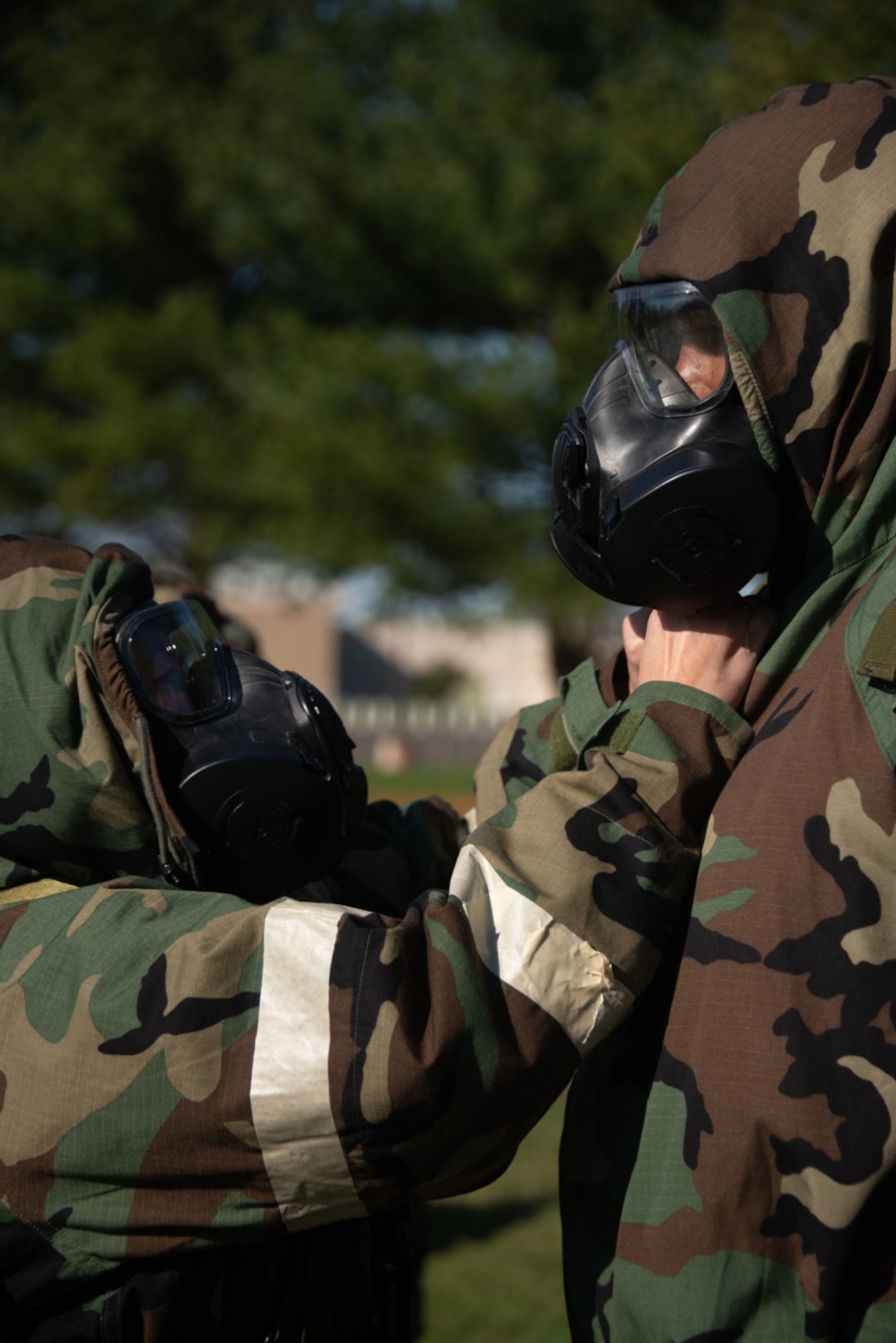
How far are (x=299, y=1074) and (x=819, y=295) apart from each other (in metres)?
1.08

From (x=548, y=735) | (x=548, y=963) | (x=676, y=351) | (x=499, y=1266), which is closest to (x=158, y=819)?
(x=548, y=963)

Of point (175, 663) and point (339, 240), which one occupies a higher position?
point (339, 240)

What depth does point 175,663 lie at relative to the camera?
1851mm

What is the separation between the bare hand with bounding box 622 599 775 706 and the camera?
166 centimetres

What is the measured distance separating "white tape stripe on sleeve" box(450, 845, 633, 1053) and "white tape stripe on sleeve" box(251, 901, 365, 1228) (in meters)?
0.17

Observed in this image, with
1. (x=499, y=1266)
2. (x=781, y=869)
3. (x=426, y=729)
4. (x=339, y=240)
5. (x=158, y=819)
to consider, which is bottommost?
(x=499, y=1266)

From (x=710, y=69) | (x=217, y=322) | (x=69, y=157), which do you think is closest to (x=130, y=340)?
(x=217, y=322)

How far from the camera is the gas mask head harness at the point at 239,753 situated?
71.3 inches

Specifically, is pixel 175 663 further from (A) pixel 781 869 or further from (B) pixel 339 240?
(B) pixel 339 240

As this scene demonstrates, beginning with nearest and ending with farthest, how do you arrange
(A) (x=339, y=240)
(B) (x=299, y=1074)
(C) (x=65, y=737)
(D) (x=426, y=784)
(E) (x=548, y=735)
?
1. (B) (x=299, y=1074)
2. (C) (x=65, y=737)
3. (E) (x=548, y=735)
4. (A) (x=339, y=240)
5. (D) (x=426, y=784)

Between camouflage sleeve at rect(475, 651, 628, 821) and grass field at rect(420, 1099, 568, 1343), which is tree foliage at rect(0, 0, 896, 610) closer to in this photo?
grass field at rect(420, 1099, 568, 1343)

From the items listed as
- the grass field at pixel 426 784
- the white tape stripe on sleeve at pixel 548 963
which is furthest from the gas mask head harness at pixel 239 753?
the grass field at pixel 426 784

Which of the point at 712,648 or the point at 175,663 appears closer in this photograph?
the point at 712,648

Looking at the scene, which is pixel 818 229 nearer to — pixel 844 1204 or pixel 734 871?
pixel 734 871
